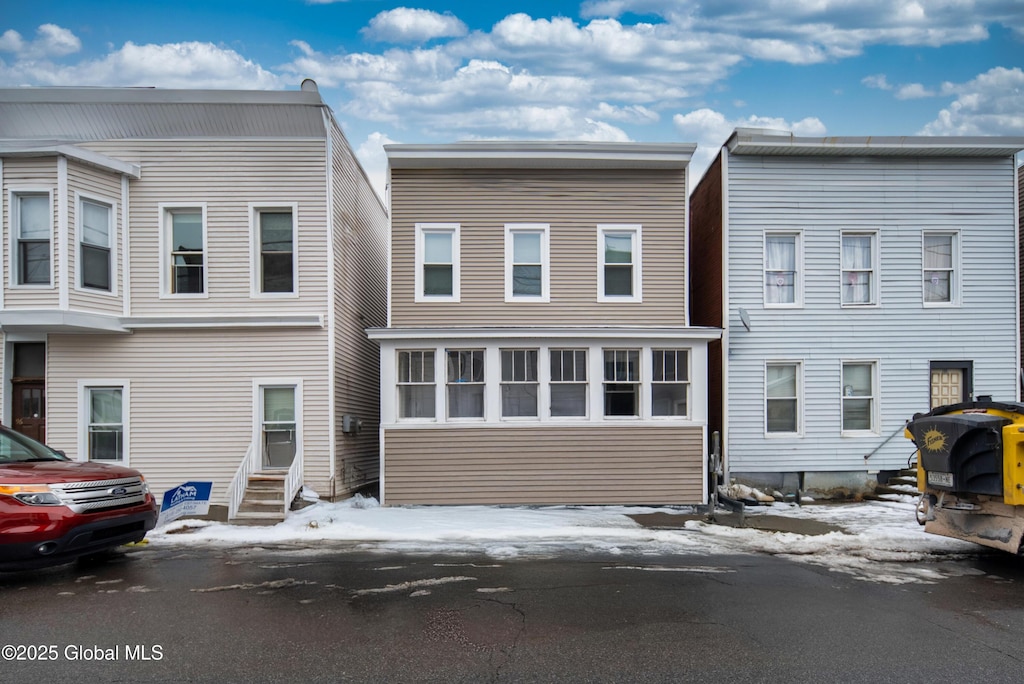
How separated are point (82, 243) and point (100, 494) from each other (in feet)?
22.4

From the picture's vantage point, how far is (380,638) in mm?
6172

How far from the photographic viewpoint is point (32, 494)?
7.91m

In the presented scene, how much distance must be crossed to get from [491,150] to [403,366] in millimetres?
4675

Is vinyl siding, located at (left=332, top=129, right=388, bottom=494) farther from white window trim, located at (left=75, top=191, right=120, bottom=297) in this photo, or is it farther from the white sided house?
the white sided house

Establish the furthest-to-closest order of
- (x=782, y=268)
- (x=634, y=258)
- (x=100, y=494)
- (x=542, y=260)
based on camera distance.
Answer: (x=782, y=268) < (x=634, y=258) < (x=542, y=260) < (x=100, y=494)

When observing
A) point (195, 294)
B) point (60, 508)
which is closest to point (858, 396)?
point (195, 294)

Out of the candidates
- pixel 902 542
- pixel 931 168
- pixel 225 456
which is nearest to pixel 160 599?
pixel 225 456

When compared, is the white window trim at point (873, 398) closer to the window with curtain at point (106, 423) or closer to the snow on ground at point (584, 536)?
the snow on ground at point (584, 536)

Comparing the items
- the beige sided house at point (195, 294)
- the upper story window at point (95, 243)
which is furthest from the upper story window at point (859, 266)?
the upper story window at point (95, 243)

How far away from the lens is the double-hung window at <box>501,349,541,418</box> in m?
14.3

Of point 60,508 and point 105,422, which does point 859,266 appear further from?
point 105,422

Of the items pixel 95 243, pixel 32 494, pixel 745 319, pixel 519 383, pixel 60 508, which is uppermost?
pixel 95 243

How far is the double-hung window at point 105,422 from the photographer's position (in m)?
14.0

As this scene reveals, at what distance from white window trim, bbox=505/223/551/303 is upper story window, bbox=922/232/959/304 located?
8170 millimetres
